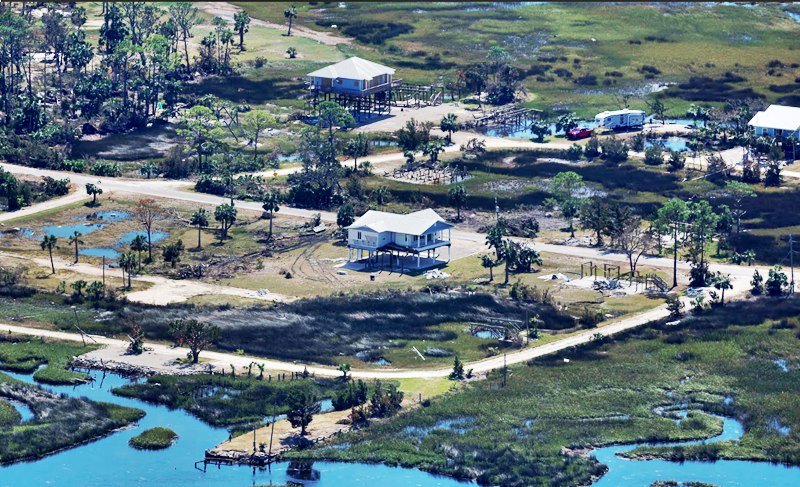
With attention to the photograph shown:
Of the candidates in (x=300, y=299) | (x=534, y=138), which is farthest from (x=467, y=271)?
(x=534, y=138)

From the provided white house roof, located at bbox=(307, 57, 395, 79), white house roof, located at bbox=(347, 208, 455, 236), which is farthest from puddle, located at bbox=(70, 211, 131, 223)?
white house roof, located at bbox=(307, 57, 395, 79)

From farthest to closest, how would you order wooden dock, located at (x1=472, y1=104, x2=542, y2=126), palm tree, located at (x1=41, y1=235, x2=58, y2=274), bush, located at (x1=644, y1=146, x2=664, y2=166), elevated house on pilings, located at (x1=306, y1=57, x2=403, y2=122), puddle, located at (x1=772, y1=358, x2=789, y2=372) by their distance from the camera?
1. wooden dock, located at (x1=472, y1=104, x2=542, y2=126)
2. elevated house on pilings, located at (x1=306, y1=57, x2=403, y2=122)
3. bush, located at (x1=644, y1=146, x2=664, y2=166)
4. palm tree, located at (x1=41, y1=235, x2=58, y2=274)
5. puddle, located at (x1=772, y1=358, x2=789, y2=372)

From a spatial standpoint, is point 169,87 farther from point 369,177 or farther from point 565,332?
point 565,332

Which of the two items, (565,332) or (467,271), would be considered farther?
(467,271)

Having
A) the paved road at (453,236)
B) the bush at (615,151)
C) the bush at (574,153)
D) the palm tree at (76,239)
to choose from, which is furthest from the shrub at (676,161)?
the palm tree at (76,239)

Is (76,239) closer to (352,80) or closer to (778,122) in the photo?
(352,80)

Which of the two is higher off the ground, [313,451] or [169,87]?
[169,87]

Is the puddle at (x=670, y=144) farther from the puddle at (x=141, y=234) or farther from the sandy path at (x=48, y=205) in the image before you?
the sandy path at (x=48, y=205)

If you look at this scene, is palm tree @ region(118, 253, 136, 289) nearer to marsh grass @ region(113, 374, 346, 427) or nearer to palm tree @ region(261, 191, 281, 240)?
palm tree @ region(261, 191, 281, 240)
